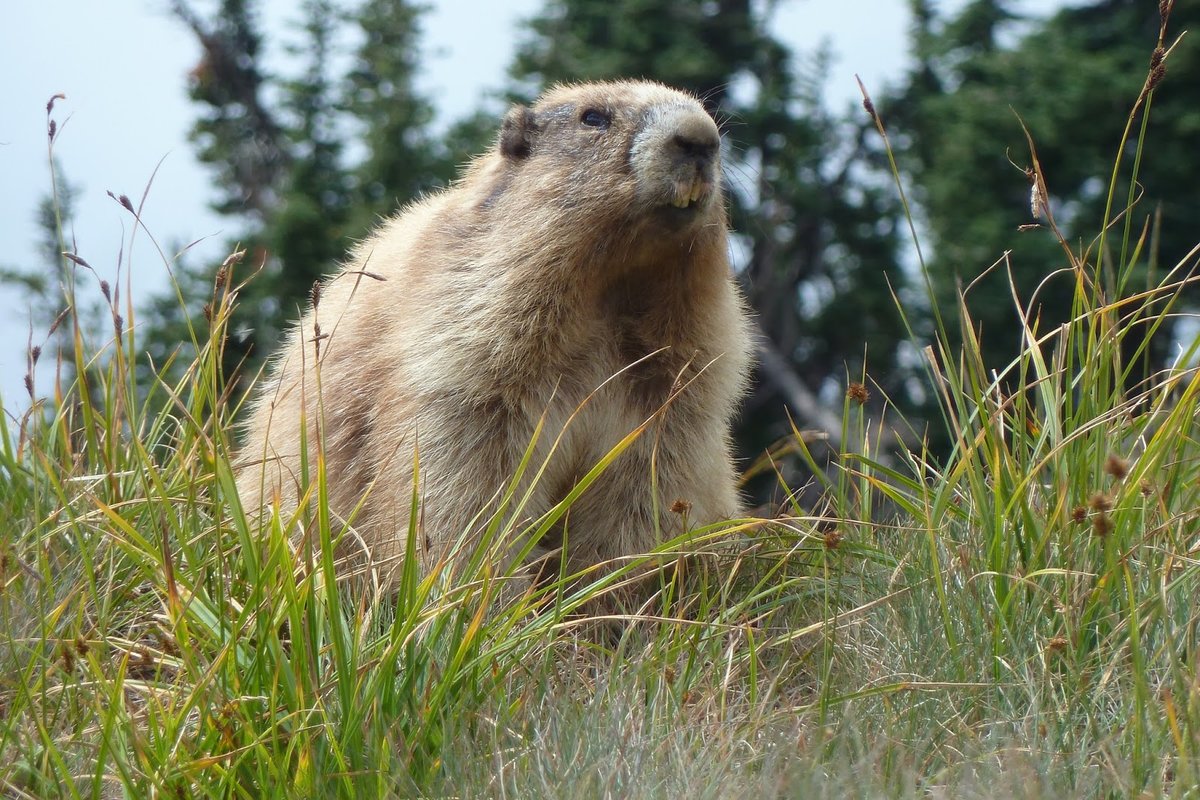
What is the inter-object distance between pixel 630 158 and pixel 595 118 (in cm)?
34

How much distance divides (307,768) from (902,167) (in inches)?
796

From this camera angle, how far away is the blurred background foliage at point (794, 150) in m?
16.5

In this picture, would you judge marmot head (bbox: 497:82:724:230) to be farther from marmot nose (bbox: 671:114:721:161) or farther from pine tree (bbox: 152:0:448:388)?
pine tree (bbox: 152:0:448:388)

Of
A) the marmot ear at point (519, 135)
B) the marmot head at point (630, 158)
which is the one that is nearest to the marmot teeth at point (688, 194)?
the marmot head at point (630, 158)

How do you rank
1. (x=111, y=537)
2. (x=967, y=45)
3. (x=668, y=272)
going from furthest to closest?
(x=967, y=45), (x=668, y=272), (x=111, y=537)

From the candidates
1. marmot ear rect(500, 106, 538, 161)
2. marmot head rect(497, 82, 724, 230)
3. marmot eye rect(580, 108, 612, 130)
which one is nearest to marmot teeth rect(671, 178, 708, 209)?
marmot head rect(497, 82, 724, 230)

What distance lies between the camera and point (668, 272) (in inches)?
176

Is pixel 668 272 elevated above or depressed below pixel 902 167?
A: above

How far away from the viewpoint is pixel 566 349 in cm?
436

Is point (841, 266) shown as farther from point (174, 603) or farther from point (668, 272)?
point (174, 603)

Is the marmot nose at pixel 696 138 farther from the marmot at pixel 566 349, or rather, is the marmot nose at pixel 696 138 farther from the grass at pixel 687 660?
the grass at pixel 687 660

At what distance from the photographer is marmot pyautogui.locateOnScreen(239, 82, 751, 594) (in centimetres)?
426

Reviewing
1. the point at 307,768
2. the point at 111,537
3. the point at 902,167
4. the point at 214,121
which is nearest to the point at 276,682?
the point at 307,768

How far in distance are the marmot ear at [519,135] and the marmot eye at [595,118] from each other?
0.85ft
